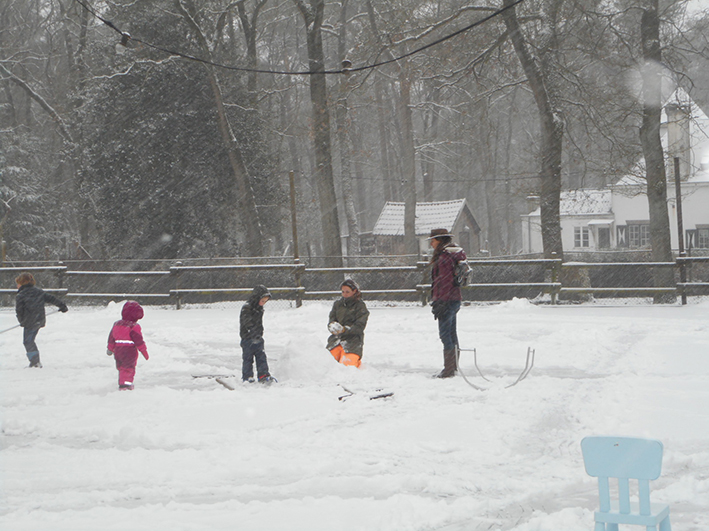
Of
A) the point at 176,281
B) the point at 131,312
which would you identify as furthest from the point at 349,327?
the point at 176,281

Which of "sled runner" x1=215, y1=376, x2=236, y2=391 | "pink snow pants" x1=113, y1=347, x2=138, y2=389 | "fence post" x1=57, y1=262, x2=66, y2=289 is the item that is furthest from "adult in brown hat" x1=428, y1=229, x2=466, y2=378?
"fence post" x1=57, y1=262, x2=66, y2=289

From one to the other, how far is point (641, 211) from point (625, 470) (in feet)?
115

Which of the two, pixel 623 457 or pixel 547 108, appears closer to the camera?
pixel 623 457

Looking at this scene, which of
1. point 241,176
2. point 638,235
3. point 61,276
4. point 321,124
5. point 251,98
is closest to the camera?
point 61,276

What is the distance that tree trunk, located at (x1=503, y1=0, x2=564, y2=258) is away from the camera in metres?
18.3

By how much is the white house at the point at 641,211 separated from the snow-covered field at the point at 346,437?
2076 centimetres

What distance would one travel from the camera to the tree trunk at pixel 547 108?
1827 cm

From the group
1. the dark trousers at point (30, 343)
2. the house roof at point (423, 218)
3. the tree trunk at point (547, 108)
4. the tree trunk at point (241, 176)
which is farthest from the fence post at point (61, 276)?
the house roof at point (423, 218)

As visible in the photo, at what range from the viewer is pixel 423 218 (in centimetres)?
4253

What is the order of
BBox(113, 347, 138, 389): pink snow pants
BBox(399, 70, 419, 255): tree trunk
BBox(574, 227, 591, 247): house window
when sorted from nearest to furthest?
BBox(113, 347, 138, 389): pink snow pants < BBox(399, 70, 419, 255): tree trunk < BBox(574, 227, 591, 247): house window

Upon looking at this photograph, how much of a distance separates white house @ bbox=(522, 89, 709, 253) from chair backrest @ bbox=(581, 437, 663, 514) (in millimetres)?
26474

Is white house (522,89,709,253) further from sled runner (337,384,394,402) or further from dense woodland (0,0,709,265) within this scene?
sled runner (337,384,394,402)

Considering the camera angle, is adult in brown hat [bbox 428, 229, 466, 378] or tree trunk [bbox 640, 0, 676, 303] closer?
adult in brown hat [bbox 428, 229, 466, 378]

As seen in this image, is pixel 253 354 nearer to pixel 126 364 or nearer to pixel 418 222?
pixel 126 364
